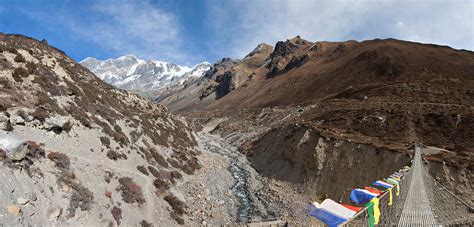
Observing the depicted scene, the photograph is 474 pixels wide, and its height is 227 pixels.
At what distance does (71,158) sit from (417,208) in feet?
70.2

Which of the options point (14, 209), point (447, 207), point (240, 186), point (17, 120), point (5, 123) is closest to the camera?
point (14, 209)

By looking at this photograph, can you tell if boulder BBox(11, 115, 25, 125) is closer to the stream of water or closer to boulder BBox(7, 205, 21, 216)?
boulder BBox(7, 205, 21, 216)

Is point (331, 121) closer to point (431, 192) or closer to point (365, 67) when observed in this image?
point (431, 192)

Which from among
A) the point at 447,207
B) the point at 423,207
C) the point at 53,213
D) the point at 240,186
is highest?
the point at 423,207

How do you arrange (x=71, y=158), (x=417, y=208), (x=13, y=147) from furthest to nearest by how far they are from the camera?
(x=71, y=158), (x=417, y=208), (x=13, y=147)

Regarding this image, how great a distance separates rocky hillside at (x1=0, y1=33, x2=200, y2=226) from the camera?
1673 centimetres

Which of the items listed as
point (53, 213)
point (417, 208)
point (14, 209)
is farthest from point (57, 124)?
Answer: point (417, 208)

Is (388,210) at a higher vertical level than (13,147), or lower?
lower

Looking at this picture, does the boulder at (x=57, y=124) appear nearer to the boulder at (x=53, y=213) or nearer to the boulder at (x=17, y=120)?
the boulder at (x=17, y=120)

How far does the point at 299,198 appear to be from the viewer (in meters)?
34.6

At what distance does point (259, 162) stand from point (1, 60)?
3471 cm

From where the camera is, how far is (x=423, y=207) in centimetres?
1919

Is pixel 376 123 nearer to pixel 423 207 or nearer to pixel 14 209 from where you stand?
pixel 423 207

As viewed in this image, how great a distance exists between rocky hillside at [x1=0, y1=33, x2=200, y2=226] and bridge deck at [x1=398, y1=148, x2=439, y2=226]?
14.4m
